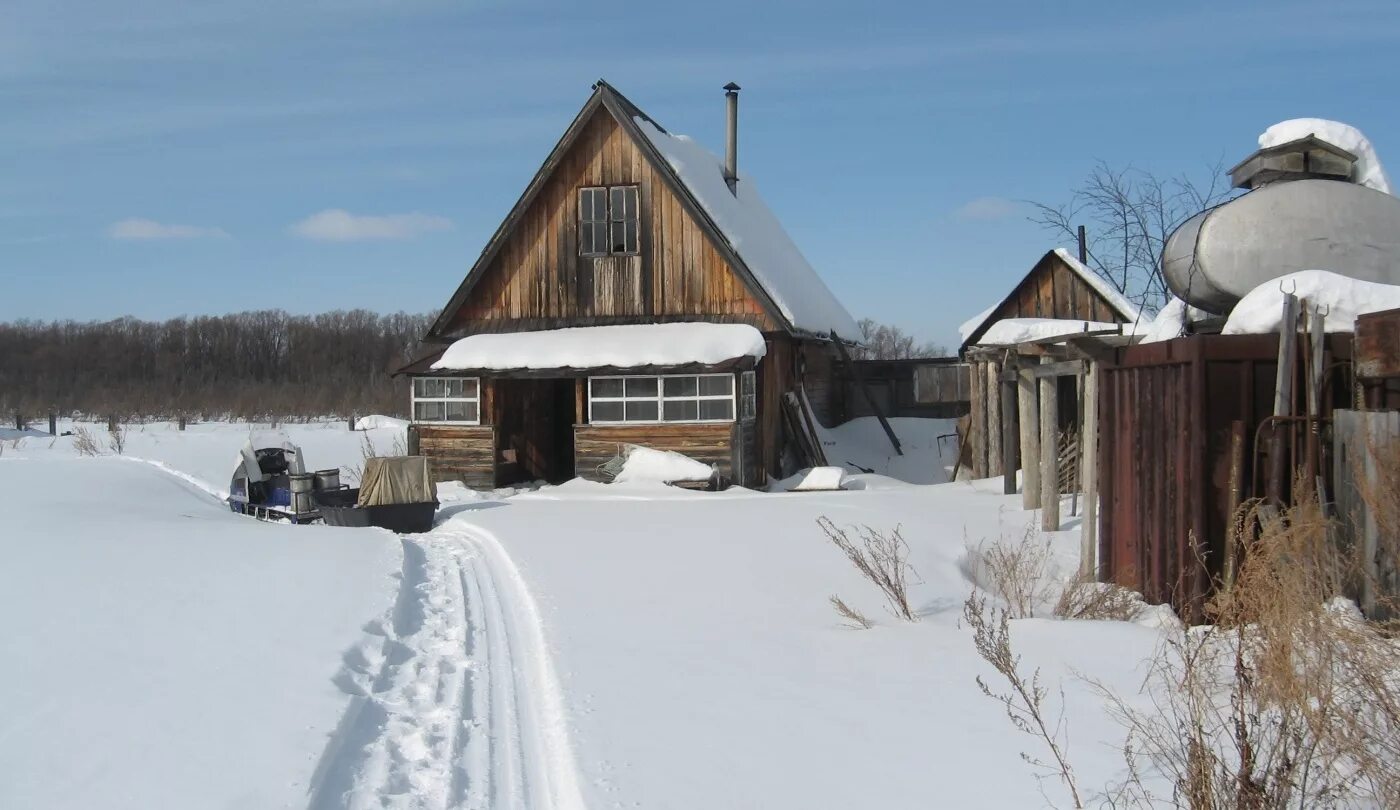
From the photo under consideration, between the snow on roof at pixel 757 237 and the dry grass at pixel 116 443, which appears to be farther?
the dry grass at pixel 116 443

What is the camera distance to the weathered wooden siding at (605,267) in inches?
786

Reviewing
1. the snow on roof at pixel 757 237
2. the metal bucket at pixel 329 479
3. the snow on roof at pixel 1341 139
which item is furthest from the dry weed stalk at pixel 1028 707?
the snow on roof at pixel 757 237

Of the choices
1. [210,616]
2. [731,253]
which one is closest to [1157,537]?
[210,616]

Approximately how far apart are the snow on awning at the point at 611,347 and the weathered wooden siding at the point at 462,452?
4.11 ft

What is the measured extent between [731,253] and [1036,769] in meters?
15.2

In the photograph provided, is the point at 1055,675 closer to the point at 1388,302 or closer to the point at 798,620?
the point at 798,620

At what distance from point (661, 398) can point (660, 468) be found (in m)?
1.46

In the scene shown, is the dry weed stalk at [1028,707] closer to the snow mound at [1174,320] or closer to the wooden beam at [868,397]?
the snow mound at [1174,320]

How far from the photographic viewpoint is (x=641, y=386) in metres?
19.1

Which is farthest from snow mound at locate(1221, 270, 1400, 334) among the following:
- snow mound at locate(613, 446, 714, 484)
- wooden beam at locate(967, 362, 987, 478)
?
snow mound at locate(613, 446, 714, 484)

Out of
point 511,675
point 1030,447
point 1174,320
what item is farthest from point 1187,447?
point 1030,447

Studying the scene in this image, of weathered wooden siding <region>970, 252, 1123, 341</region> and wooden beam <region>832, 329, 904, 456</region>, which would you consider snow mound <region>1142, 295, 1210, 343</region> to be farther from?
wooden beam <region>832, 329, 904, 456</region>

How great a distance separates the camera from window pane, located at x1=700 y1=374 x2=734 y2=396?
18719mm

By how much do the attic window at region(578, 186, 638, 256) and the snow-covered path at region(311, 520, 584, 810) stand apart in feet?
38.4
